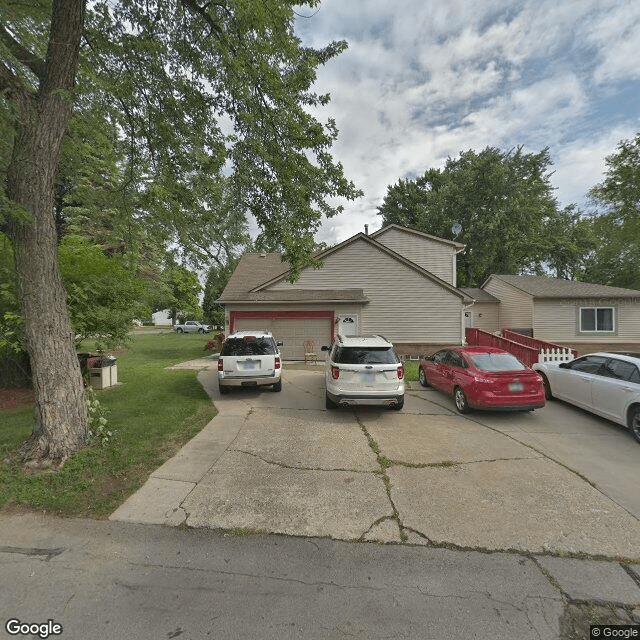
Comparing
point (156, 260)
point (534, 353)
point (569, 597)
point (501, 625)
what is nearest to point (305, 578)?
point (501, 625)

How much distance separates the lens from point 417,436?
5941 millimetres

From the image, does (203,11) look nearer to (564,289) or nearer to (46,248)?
(46,248)

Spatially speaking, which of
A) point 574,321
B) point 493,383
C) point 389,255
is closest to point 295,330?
point 389,255

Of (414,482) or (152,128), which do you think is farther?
(152,128)

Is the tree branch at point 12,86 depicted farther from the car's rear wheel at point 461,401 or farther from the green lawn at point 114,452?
the car's rear wheel at point 461,401

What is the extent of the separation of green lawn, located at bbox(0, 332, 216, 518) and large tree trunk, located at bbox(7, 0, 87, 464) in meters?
0.42

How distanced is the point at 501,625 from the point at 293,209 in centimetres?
701

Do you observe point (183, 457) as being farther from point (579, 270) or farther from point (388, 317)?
point (579, 270)

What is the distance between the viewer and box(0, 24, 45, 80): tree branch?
486 centimetres

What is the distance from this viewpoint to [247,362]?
852 cm

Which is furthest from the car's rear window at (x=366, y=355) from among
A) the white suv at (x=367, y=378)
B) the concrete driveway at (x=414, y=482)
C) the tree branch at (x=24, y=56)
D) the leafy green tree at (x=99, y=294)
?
the tree branch at (x=24, y=56)

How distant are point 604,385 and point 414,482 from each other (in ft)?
16.3

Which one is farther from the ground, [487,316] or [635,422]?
[487,316]

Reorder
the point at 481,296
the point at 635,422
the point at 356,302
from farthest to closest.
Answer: the point at 481,296 < the point at 356,302 < the point at 635,422
